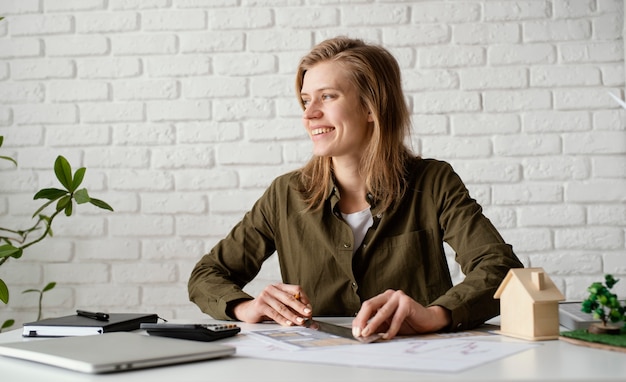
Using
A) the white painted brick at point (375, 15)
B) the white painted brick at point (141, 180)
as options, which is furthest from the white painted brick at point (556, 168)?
the white painted brick at point (141, 180)

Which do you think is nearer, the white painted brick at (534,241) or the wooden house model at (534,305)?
the wooden house model at (534,305)

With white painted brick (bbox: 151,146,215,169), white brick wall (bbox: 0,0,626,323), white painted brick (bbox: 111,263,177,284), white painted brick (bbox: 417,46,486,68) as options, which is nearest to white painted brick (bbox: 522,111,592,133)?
white brick wall (bbox: 0,0,626,323)

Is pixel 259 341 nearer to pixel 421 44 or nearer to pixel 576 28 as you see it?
pixel 421 44

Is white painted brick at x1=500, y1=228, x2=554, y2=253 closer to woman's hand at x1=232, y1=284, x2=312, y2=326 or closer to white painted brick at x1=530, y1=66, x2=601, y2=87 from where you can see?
white painted brick at x1=530, y1=66, x2=601, y2=87

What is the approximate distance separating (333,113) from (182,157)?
Result: 932mm

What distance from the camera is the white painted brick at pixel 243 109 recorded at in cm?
267

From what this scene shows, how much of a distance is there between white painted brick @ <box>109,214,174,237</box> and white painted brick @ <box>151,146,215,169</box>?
20cm

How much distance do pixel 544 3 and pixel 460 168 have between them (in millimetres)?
694

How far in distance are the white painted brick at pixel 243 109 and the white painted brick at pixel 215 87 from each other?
31 millimetres

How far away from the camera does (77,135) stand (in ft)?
9.00

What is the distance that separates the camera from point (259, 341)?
121cm

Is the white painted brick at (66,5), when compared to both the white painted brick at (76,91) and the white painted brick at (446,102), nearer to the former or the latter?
the white painted brick at (76,91)

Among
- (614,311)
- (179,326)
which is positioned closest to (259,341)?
(179,326)

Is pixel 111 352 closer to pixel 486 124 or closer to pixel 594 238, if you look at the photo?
pixel 486 124
